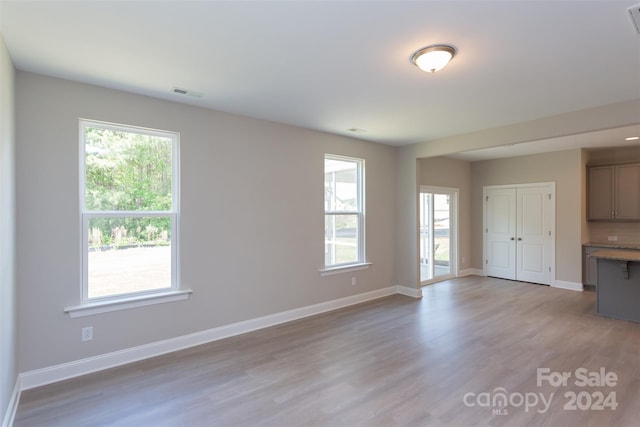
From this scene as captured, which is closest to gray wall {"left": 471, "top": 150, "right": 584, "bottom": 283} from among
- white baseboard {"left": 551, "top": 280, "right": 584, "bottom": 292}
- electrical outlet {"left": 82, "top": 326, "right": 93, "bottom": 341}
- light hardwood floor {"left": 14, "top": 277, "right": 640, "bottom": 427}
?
white baseboard {"left": 551, "top": 280, "right": 584, "bottom": 292}

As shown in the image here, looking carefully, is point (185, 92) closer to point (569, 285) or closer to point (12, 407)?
point (12, 407)

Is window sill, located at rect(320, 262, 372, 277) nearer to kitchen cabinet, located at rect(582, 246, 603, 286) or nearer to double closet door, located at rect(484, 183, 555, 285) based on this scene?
double closet door, located at rect(484, 183, 555, 285)

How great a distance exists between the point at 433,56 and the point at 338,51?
0.66 metres

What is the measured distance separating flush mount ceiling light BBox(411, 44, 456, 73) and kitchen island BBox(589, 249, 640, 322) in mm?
3885

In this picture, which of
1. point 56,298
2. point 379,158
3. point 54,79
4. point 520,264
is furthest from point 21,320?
point 520,264

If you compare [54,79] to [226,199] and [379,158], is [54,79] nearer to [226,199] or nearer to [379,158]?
[226,199]

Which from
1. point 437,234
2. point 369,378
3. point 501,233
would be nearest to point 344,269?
point 369,378

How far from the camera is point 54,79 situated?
8.96 ft

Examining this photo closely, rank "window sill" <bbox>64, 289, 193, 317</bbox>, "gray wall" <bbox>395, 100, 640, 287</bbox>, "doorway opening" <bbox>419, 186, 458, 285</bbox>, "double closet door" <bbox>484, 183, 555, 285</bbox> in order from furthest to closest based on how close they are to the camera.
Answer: "doorway opening" <bbox>419, 186, 458, 285</bbox>, "double closet door" <bbox>484, 183, 555, 285</bbox>, "gray wall" <bbox>395, 100, 640, 287</bbox>, "window sill" <bbox>64, 289, 193, 317</bbox>

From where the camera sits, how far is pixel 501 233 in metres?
7.00

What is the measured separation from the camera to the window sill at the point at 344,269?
4688 mm

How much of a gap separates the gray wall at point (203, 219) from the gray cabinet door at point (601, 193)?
12.8ft

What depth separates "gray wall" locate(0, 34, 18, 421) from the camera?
206 cm

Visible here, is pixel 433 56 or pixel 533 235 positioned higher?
pixel 433 56
